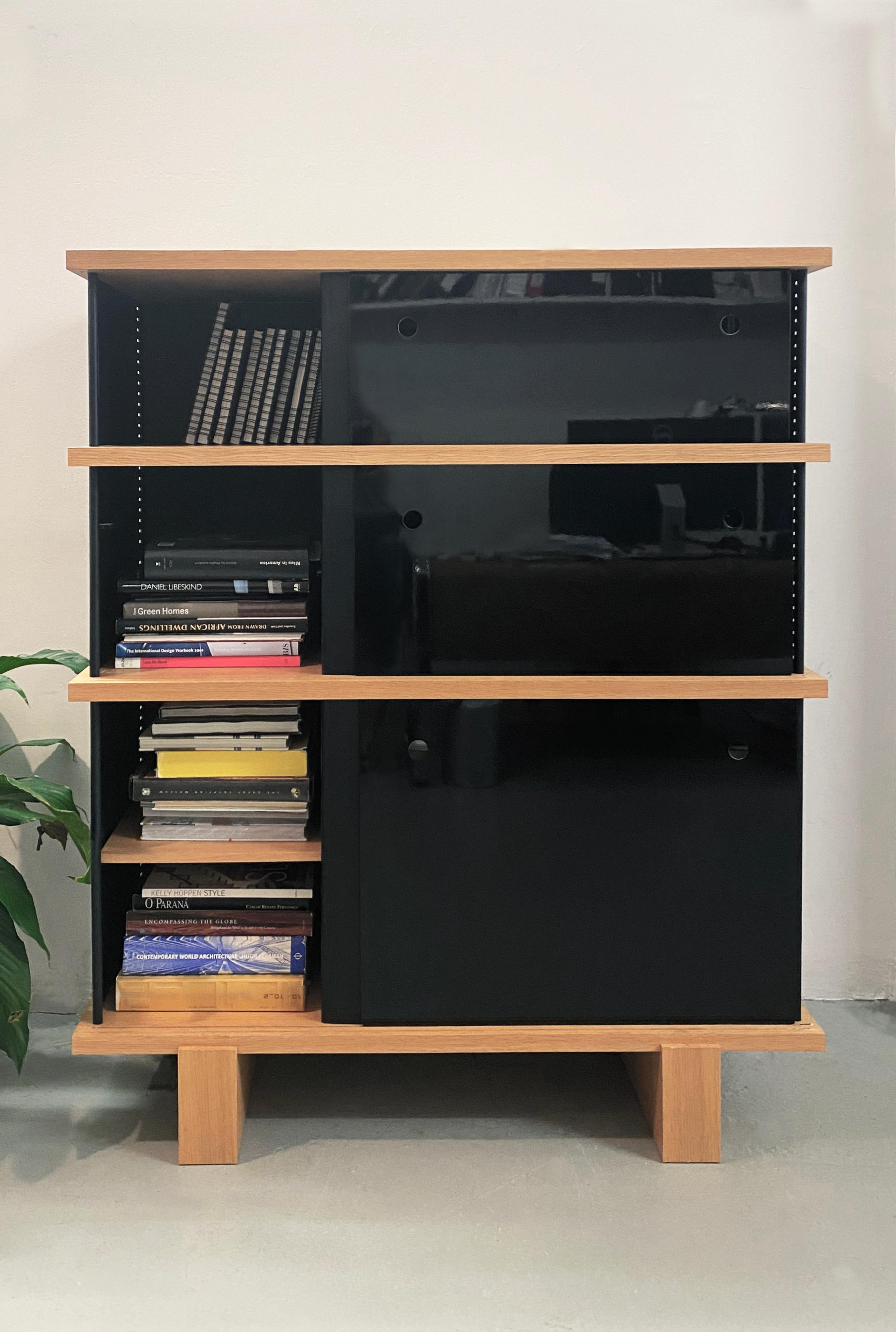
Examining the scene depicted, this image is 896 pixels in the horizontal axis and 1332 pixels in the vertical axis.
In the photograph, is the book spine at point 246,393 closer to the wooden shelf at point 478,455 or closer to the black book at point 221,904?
the wooden shelf at point 478,455

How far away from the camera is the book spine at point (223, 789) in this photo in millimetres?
1760

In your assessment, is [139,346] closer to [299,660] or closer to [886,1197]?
[299,660]

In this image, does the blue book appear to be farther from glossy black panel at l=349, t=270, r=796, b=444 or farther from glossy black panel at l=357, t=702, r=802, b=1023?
glossy black panel at l=349, t=270, r=796, b=444

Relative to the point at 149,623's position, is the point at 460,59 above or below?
above

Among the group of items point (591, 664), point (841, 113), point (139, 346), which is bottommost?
point (591, 664)

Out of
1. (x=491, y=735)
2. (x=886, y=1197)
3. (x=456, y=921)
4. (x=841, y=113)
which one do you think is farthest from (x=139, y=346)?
(x=886, y=1197)

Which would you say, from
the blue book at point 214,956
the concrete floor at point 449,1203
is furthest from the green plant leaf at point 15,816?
the concrete floor at point 449,1203

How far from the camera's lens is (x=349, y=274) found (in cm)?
164

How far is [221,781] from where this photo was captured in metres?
1.77

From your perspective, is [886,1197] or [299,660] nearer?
[886,1197]

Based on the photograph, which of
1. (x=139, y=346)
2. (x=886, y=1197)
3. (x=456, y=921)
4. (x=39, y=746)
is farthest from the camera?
(x=39, y=746)

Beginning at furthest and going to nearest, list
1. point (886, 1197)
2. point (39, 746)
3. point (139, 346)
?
1. point (39, 746)
2. point (139, 346)
3. point (886, 1197)

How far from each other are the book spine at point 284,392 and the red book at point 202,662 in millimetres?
358

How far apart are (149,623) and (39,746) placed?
1.86 feet
